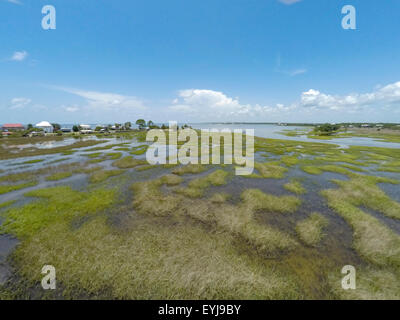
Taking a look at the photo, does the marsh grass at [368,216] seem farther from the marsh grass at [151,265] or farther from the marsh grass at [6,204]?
the marsh grass at [6,204]

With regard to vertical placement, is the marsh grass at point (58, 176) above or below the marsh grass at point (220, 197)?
above

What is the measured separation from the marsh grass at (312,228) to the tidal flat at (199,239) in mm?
70

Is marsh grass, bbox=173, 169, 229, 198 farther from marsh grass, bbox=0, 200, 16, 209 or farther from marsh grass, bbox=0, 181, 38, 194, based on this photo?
marsh grass, bbox=0, 181, 38, 194

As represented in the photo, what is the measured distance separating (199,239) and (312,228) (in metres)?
6.39

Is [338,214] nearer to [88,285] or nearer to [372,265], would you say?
[372,265]

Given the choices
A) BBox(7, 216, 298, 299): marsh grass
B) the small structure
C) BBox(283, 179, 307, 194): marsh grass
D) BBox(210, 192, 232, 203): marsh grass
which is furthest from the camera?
the small structure

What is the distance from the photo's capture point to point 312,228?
25.5 feet

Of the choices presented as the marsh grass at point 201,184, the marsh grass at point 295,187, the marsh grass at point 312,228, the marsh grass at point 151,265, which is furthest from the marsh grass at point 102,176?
the marsh grass at point 295,187

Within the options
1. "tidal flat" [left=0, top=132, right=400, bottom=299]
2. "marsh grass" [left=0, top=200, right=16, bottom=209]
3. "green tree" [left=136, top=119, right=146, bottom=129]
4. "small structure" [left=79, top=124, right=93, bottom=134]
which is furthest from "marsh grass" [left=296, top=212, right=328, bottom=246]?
"green tree" [left=136, top=119, right=146, bottom=129]

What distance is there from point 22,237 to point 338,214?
1843 cm

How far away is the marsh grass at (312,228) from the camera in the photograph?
23.2 feet

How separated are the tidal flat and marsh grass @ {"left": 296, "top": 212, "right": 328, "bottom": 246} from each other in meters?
0.07

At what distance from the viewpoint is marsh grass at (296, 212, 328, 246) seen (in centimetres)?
708
